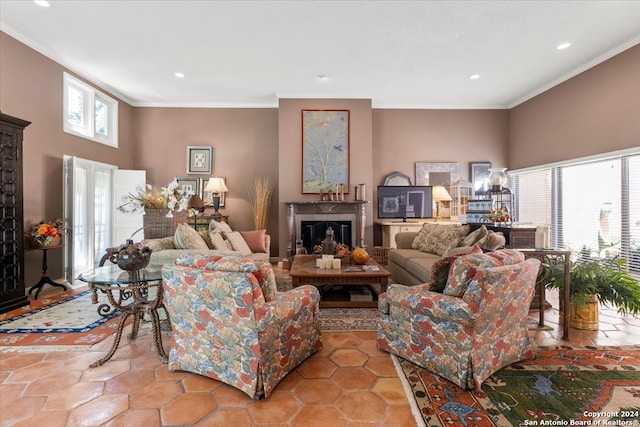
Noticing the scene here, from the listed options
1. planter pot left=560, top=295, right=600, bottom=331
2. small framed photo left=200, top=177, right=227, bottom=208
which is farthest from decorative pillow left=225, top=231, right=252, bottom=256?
planter pot left=560, top=295, right=600, bottom=331

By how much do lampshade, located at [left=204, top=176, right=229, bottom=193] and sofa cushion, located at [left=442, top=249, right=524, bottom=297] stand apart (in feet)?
15.7

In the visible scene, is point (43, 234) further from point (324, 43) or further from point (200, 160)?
point (324, 43)

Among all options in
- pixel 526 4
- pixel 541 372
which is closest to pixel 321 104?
pixel 526 4

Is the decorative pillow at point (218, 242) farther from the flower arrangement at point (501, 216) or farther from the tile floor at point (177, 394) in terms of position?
the flower arrangement at point (501, 216)

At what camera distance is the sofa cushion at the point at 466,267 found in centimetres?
183

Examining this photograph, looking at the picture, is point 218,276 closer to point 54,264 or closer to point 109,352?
point 109,352

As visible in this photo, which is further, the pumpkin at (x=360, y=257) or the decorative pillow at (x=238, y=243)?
the decorative pillow at (x=238, y=243)

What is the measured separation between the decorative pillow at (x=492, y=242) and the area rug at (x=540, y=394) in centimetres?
115

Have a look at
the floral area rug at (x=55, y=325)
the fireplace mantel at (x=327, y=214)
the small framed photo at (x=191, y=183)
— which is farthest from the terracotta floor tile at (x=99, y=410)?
the small framed photo at (x=191, y=183)

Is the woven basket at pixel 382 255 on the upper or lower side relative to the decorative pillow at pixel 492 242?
lower

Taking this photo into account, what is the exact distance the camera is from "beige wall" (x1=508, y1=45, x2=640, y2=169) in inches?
150

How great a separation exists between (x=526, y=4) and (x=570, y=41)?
4.20ft

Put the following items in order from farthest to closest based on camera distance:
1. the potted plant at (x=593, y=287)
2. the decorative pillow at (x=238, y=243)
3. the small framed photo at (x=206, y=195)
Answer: the small framed photo at (x=206, y=195) → the decorative pillow at (x=238, y=243) → the potted plant at (x=593, y=287)

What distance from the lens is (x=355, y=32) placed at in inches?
142
